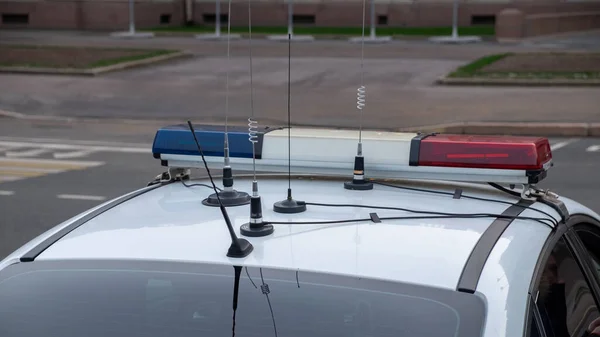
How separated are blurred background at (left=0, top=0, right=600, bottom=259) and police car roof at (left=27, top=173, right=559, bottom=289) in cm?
50

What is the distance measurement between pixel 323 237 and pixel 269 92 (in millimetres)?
17218

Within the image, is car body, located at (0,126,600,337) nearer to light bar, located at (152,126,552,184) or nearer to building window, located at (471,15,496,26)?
light bar, located at (152,126,552,184)

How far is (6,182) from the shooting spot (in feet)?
37.2

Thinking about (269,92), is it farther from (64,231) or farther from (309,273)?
(309,273)

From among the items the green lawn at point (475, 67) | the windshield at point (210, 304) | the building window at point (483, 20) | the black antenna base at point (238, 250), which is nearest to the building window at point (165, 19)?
the building window at point (483, 20)

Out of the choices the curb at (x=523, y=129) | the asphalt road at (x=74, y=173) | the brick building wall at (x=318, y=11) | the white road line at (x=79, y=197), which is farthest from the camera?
the brick building wall at (x=318, y=11)

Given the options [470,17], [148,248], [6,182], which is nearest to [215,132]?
[148,248]

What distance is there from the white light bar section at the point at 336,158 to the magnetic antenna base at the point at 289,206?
39 centimetres

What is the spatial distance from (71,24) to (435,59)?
724 inches

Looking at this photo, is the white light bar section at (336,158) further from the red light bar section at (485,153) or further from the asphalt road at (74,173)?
the asphalt road at (74,173)

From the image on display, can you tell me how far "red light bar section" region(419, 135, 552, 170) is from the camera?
10.1 ft

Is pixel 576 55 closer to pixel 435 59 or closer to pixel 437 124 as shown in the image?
pixel 435 59

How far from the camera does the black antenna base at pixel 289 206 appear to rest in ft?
9.57

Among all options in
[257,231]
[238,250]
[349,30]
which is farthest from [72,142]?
[349,30]
